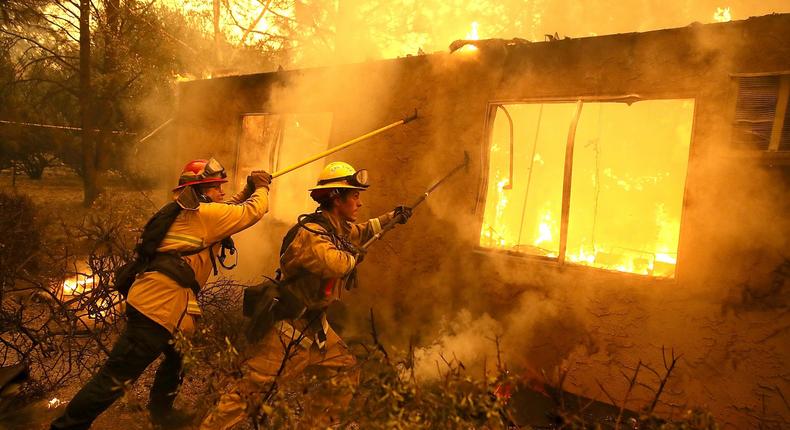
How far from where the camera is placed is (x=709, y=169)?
13.2 ft

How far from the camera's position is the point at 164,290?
3443 millimetres

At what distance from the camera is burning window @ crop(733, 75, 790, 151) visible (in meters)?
3.79

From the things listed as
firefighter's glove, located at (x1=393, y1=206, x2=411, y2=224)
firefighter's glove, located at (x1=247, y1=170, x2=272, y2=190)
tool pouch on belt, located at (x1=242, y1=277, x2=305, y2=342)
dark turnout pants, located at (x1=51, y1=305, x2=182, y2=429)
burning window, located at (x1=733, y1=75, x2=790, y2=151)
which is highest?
burning window, located at (x1=733, y1=75, x2=790, y2=151)

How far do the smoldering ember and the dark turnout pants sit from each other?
0.05 ft

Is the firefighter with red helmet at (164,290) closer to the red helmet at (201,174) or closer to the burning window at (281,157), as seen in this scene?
the red helmet at (201,174)

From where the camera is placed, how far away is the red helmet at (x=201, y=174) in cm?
386

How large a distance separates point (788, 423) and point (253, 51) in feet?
62.6

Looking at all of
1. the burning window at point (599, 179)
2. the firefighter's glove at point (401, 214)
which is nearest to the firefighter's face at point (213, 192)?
the firefighter's glove at point (401, 214)

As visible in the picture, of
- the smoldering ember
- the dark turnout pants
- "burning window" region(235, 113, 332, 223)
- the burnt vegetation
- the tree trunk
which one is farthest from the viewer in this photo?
the tree trunk

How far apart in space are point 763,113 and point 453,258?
3070 mm

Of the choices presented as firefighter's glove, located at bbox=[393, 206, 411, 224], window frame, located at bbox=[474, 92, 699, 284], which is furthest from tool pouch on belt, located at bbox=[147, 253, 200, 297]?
window frame, located at bbox=[474, 92, 699, 284]

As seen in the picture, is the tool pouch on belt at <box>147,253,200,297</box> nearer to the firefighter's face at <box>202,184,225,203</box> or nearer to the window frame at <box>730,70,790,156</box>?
the firefighter's face at <box>202,184,225,203</box>

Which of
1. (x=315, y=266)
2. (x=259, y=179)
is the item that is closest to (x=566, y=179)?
(x=315, y=266)

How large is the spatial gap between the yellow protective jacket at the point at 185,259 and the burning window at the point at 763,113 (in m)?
4.14
